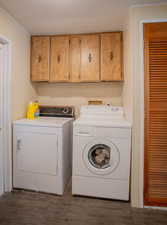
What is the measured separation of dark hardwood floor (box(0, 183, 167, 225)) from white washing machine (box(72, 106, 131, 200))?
0.41ft

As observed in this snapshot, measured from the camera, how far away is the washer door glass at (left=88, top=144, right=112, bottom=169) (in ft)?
6.11

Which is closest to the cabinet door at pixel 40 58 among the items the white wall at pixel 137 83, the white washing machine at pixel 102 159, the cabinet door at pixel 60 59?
the cabinet door at pixel 60 59

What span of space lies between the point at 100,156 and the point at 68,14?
1.90m

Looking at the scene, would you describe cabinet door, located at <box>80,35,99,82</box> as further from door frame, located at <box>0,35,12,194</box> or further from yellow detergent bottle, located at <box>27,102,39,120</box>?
door frame, located at <box>0,35,12,194</box>

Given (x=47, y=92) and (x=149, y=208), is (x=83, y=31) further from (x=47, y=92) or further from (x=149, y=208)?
(x=149, y=208)

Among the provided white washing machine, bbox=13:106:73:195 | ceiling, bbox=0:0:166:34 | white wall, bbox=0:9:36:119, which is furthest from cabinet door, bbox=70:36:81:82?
white washing machine, bbox=13:106:73:195

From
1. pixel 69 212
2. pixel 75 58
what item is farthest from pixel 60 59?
pixel 69 212

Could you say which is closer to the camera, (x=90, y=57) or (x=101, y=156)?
(x=101, y=156)

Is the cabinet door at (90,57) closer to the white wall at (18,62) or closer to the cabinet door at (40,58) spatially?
the cabinet door at (40,58)

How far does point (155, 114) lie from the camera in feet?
5.56

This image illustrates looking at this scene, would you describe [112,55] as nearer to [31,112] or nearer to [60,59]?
[60,59]

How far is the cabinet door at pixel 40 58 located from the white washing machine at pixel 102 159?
4.01ft

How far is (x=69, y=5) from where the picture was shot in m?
1.73

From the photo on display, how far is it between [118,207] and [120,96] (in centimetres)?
173
